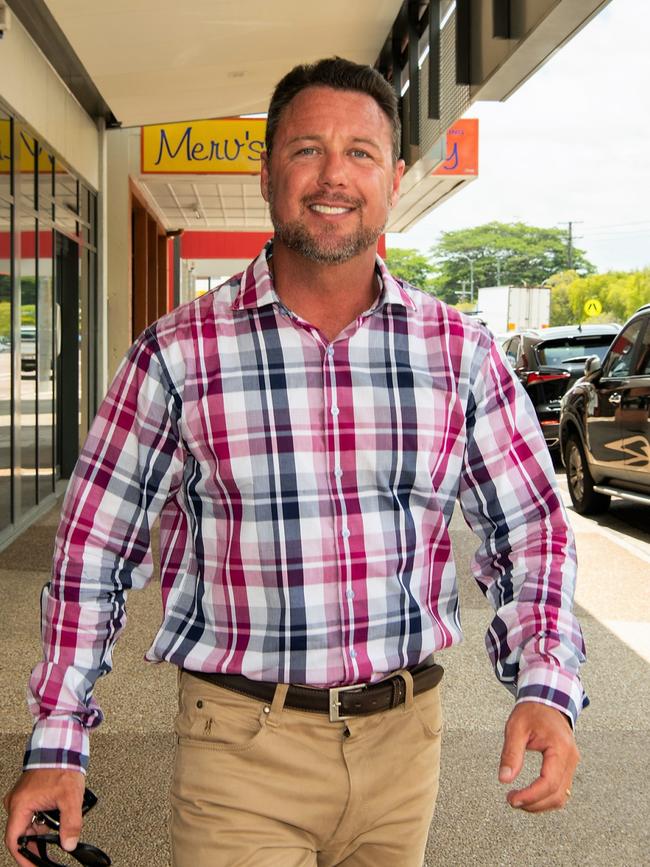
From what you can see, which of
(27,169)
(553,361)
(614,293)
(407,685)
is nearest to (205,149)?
(553,361)

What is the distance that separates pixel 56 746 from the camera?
1987 millimetres

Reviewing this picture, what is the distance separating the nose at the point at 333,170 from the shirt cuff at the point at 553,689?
3.17ft

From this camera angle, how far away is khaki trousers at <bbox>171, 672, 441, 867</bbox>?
6.60 ft

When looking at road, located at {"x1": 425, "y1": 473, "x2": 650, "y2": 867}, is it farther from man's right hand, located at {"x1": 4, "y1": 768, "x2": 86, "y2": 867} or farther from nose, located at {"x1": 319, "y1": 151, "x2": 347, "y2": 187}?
nose, located at {"x1": 319, "y1": 151, "x2": 347, "y2": 187}

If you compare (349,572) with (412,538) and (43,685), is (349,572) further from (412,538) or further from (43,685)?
(43,685)

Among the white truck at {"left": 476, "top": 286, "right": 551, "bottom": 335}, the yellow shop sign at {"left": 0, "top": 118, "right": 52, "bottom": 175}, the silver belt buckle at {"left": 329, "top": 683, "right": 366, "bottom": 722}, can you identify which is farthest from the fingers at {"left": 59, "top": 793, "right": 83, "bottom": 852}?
the white truck at {"left": 476, "top": 286, "right": 551, "bottom": 335}

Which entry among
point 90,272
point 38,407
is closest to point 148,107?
point 90,272

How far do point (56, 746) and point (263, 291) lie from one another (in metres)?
0.91

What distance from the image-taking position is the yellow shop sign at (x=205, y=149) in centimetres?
1780

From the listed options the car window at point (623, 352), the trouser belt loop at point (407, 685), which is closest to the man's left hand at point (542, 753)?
the trouser belt loop at point (407, 685)

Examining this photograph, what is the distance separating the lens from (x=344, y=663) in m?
2.07

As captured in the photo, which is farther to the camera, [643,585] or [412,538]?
[643,585]

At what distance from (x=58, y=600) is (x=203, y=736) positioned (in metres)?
0.35

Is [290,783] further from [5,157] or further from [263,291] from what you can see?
[5,157]
